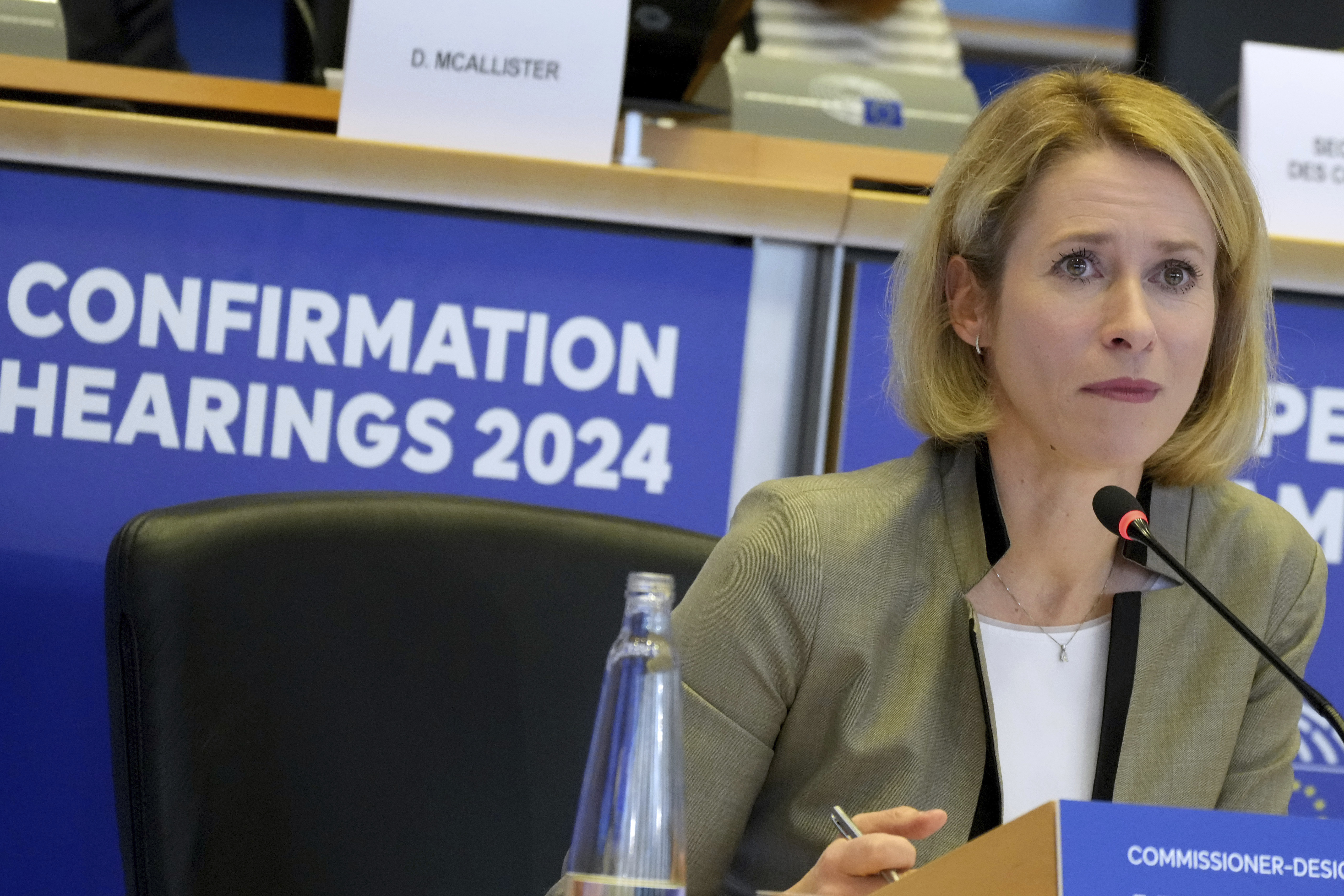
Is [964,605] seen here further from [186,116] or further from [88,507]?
[186,116]

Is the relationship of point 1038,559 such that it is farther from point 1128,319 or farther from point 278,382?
point 278,382

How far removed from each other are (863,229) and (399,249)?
0.56m

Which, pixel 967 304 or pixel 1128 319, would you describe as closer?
pixel 1128 319

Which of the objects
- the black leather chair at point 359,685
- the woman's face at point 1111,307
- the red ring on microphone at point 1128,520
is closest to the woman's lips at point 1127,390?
the woman's face at point 1111,307

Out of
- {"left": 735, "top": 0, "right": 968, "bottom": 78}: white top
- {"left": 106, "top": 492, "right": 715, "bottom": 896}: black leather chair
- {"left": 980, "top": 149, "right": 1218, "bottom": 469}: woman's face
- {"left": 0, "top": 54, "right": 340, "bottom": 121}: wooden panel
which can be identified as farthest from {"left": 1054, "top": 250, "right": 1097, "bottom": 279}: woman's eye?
{"left": 735, "top": 0, "right": 968, "bottom": 78}: white top

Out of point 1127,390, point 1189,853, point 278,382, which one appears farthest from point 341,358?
point 1189,853

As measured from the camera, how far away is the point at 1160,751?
3.90 feet

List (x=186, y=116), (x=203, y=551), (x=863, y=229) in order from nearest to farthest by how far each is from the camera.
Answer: (x=203, y=551) → (x=863, y=229) → (x=186, y=116)

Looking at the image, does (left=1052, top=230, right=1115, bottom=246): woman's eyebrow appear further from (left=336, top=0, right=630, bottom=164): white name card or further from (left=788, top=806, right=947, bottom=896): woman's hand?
(left=336, top=0, right=630, bottom=164): white name card

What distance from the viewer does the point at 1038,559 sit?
1.26 metres

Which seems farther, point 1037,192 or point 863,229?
point 863,229

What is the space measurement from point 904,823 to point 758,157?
1.22 m

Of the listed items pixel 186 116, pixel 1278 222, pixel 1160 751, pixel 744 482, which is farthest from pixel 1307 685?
pixel 186 116

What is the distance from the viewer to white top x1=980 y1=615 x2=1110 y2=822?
1.17m
